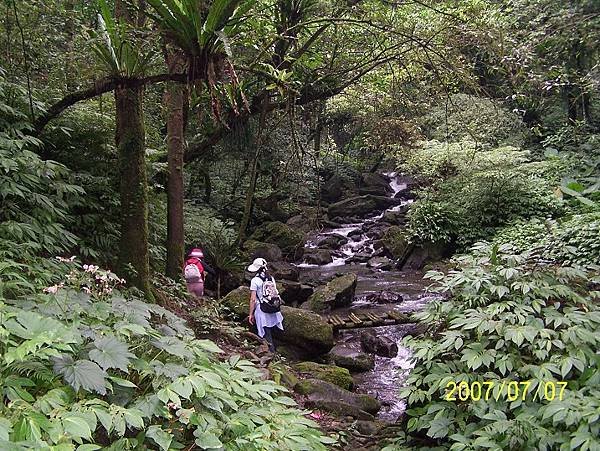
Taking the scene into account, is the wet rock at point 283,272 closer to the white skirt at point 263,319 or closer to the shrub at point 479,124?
the white skirt at point 263,319

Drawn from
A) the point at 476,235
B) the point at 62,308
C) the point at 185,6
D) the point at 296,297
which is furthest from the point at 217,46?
the point at 476,235

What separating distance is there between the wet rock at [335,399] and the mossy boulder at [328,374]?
0.47m

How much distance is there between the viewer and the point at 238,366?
3.07 metres

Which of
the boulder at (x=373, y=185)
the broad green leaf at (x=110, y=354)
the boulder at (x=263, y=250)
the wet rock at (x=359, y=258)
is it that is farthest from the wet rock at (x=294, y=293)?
the boulder at (x=373, y=185)

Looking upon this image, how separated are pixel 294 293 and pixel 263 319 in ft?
14.2

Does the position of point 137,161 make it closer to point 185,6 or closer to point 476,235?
point 185,6

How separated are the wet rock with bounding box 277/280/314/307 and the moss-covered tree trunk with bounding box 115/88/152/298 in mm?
6093

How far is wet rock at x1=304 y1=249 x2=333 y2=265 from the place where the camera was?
52.1 feet

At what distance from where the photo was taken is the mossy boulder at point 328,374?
6.31 meters

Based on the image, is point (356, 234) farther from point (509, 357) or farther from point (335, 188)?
point (509, 357)

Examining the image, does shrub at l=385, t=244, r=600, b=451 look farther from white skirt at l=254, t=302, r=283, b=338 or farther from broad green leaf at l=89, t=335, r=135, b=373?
white skirt at l=254, t=302, r=283, b=338

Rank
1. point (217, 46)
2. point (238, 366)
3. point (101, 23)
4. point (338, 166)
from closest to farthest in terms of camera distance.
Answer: point (238, 366)
point (217, 46)
point (101, 23)
point (338, 166)

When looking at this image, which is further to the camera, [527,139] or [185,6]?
[527,139]

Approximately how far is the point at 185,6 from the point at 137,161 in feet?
5.84
